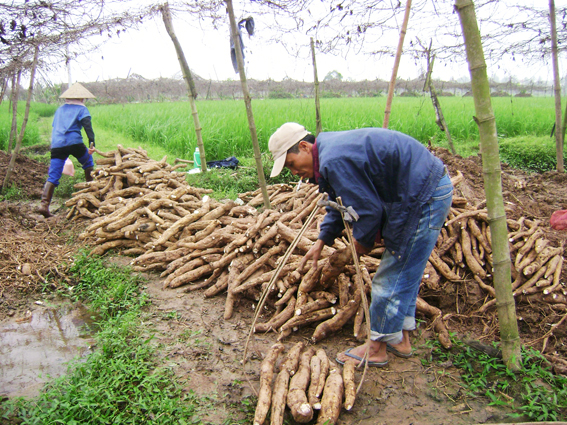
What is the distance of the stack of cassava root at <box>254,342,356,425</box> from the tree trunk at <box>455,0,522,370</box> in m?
1.05

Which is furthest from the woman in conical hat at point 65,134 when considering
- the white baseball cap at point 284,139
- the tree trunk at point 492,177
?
the tree trunk at point 492,177

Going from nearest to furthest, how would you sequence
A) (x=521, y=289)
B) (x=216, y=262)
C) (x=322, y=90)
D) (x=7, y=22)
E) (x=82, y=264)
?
(x=521, y=289), (x=216, y=262), (x=82, y=264), (x=7, y=22), (x=322, y=90)

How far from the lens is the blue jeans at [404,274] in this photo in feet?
7.90

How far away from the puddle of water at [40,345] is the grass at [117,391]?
18cm

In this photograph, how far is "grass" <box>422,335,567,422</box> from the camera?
235 centimetres

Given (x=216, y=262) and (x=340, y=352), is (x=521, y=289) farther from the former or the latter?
(x=216, y=262)

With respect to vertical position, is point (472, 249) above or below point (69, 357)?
above

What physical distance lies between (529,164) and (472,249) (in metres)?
6.28

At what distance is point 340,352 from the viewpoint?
303 centimetres

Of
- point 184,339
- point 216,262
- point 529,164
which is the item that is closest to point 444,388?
point 184,339

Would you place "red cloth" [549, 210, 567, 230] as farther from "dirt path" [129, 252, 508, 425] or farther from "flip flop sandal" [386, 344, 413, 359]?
"flip flop sandal" [386, 344, 413, 359]

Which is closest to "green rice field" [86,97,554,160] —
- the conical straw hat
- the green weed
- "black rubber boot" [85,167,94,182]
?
the green weed

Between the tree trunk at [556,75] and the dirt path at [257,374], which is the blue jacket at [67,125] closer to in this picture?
the dirt path at [257,374]

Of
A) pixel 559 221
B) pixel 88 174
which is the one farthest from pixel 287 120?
pixel 559 221
